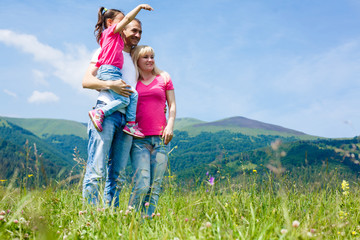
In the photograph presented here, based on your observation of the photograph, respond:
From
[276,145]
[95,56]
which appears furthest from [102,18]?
[276,145]

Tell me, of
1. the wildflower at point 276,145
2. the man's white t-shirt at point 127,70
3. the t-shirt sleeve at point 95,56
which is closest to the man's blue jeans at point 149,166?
the man's white t-shirt at point 127,70

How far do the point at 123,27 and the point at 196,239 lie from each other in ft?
8.80

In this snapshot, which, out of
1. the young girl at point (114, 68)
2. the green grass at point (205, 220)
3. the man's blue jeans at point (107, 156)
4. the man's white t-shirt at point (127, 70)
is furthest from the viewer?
the man's white t-shirt at point (127, 70)

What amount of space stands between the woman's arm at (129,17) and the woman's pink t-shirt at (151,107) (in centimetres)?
87

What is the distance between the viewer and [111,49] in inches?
145

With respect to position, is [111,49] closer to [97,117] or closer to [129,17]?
[129,17]

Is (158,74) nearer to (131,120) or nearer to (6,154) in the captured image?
(131,120)

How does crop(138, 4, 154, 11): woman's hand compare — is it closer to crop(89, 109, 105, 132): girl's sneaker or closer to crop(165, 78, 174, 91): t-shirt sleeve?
crop(165, 78, 174, 91): t-shirt sleeve

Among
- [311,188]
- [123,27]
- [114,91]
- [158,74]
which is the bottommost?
[311,188]

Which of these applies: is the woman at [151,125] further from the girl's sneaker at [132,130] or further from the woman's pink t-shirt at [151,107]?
the girl's sneaker at [132,130]

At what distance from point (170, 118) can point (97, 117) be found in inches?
44.7

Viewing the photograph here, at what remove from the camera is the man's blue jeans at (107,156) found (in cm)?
345

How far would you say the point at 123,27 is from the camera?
3695 mm

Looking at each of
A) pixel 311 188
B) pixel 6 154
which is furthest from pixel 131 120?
pixel 6 154
